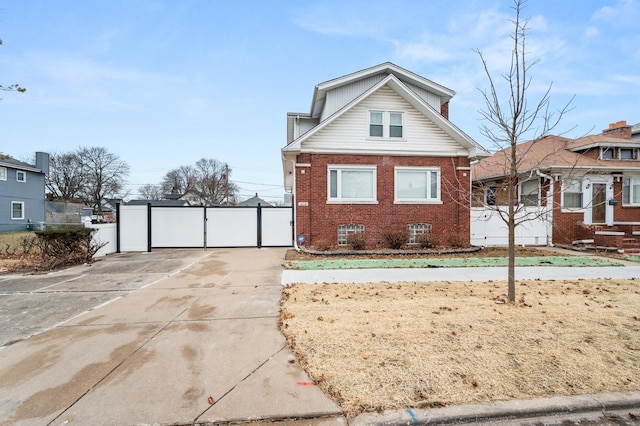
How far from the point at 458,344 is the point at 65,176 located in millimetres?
62194

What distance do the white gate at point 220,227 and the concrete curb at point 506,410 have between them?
39.4 feet

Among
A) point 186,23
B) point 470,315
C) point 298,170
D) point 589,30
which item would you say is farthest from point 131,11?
point 589,30

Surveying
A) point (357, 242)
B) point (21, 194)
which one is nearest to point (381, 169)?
point (357, 242)

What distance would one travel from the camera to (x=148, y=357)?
357 cm

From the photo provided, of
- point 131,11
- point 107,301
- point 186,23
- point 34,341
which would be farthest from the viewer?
point 186,23

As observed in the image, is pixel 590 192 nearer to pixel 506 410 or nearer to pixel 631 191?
pixel 631 191

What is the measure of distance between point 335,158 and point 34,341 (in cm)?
1078

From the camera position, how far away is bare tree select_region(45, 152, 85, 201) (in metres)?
48.7

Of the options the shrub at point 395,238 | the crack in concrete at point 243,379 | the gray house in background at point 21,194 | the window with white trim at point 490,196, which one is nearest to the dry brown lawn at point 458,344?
the crack in concrete at point 243,379

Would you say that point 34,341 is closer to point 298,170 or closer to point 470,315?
point 470,315

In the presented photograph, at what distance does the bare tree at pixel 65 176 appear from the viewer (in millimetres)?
48703

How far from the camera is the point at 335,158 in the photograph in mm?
13055

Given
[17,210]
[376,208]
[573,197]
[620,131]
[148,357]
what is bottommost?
[148,357]

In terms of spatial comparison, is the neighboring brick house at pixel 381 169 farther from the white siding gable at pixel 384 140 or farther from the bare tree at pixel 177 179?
the bare tree at pixel 177 179
